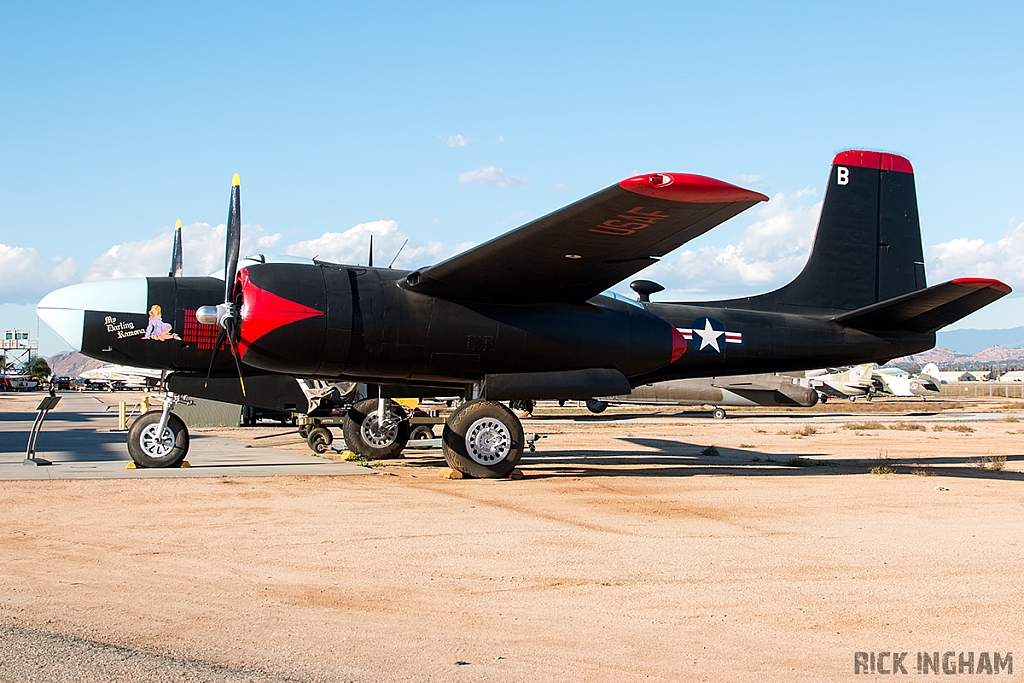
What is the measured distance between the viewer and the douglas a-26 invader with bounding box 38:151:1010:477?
511 inches

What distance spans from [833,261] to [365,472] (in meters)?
10.3

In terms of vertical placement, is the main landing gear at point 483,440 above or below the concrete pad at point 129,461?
above

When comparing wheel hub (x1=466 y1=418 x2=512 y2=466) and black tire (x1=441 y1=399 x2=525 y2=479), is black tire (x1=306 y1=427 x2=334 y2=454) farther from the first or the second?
wheel hub (x1=466 y1=418 x2=512 y2=466)

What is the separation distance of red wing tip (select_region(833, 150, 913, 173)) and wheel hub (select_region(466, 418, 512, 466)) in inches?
368

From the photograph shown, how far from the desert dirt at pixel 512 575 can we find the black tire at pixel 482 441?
0.56m

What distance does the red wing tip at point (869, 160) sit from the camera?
59.6ft

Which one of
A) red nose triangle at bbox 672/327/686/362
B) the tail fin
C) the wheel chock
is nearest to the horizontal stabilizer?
the tail fin

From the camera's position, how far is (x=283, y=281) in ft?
43.8

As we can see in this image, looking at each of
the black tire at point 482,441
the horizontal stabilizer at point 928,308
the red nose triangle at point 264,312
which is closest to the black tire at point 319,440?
the black tire at point 482,441

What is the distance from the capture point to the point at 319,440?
1984 centimetres

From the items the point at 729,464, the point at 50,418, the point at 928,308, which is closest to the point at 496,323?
the point at 729,464

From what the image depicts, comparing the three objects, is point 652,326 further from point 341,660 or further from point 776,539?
point 341,660

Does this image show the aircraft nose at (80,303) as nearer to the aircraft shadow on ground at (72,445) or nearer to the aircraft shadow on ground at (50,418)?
the aircraft shadow on ground at (72,445)

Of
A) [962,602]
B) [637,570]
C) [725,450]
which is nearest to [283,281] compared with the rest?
[637,570]
